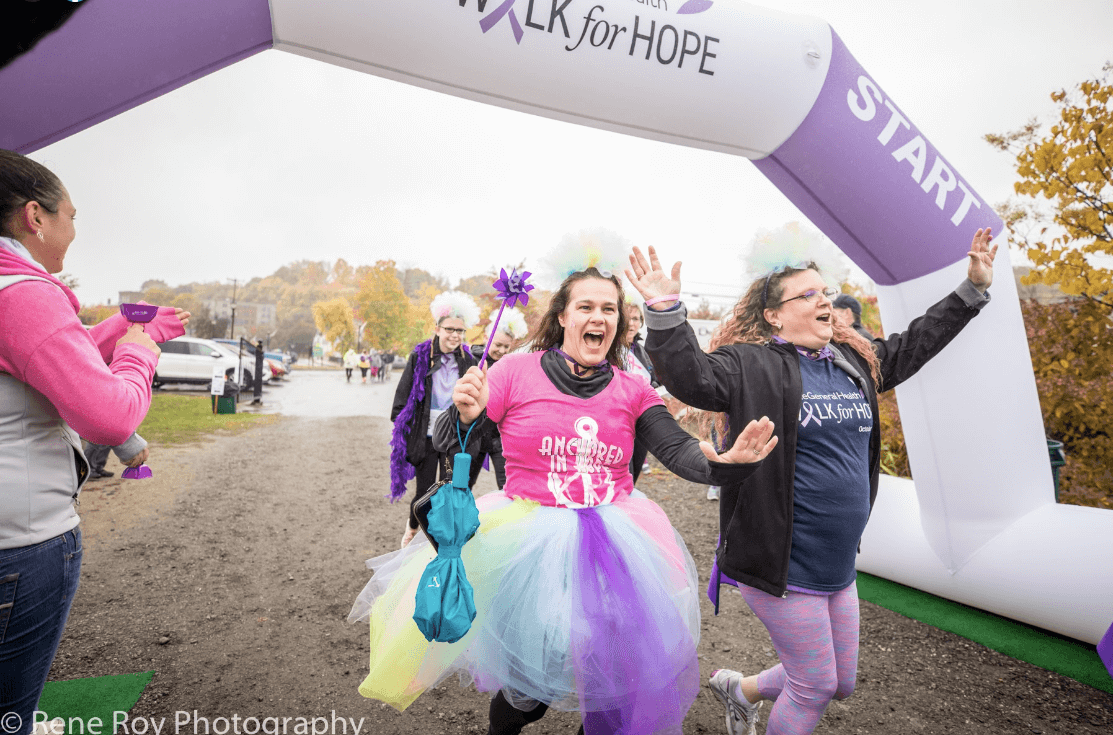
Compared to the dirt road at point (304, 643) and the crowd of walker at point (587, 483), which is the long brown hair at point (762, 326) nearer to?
the crowd of walker at point (587, 483)

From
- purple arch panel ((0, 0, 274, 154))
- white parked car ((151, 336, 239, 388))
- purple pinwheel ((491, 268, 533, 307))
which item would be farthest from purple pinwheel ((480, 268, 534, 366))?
white parked car ((151, 336, 239, 388))

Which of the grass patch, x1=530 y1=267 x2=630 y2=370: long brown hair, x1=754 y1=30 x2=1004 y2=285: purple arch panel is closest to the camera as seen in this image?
x1=530 y1=267 x2=630 y2=370: long brown hair

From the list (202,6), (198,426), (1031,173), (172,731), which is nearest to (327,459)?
(198,426)

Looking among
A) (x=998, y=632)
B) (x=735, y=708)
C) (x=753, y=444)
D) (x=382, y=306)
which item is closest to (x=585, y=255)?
(x=753, y=444)

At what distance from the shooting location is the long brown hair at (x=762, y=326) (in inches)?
92.3

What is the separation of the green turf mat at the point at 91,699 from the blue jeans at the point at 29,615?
1.39 metres

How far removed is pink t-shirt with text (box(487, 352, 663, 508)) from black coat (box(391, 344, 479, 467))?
265 centimetres

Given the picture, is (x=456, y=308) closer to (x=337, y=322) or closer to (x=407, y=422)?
(x=407, y=422)

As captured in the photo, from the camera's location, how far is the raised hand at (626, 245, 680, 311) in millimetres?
1930

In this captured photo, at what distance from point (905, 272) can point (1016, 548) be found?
1806 millimetres

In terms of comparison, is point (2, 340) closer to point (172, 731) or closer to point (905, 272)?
point (172, 731)

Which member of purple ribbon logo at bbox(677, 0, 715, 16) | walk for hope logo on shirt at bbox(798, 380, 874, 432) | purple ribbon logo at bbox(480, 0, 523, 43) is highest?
purple ribbon logo at bbox(677, 0, 715, 16)

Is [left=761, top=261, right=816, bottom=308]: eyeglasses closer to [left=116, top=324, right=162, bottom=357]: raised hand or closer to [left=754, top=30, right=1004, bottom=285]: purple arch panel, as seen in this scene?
[left=754, top=30, right=1004, bottom=285]: purple arch panel

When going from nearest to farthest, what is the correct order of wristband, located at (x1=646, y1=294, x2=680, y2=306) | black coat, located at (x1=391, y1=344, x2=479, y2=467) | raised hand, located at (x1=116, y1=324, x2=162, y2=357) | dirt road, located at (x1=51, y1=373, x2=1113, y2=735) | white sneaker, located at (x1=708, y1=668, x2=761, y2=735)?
1. raised hand, located at (x1=116, y1=324, x2=162, y2=357)
2. wristband, located at (x1=646, y1=294, x2=680, y2=306)
3. white sneaker, located at (x1=708, y1=668, x2=761, y2=735)
4. dirt road, located at (x1=51, y1=373, x2=1113, y2=735)
5. black coat, located at (x1=391, y1=344, x2=479, y2=467)
